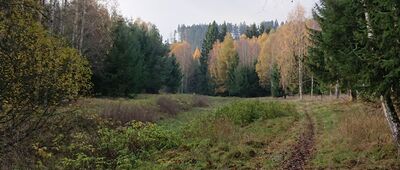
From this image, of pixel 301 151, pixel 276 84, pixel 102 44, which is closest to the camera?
pixel 301 151

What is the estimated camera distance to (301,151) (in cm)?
1256

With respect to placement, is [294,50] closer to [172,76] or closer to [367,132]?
[172,76]

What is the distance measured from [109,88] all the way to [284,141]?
24135mm

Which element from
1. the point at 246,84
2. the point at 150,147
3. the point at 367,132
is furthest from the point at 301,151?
the point at 246,84

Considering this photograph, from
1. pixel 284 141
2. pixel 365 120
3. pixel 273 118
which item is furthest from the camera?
pixel 273 118

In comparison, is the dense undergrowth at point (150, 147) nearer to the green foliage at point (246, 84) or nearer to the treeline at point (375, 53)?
the treeline at point (375, 53)

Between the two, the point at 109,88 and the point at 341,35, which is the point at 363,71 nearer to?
the point at 341,35

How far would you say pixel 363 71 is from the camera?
9375mm

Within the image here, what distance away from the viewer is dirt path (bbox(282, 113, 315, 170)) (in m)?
10.8

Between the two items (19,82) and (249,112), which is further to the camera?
(249,112)

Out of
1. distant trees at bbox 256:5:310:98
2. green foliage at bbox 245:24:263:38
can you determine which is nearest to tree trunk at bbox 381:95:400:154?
distant trees at bbox 256:5:310:98

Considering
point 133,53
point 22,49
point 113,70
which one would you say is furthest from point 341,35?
point 133,53

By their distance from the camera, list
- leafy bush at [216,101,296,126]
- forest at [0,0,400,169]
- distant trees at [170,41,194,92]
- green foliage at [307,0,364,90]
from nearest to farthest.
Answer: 1. forest at [0,0,400,169]
2. green foliage at [307,0,364,90]
3. leafy bush at [216,101,296,126]
4. distant trees at [170,41,194,92]

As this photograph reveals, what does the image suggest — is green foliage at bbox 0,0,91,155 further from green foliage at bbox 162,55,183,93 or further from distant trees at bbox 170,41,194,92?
distant trees at bbox 170,41,194,92
